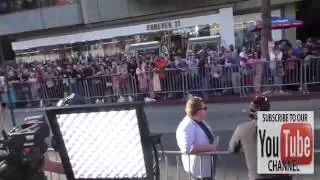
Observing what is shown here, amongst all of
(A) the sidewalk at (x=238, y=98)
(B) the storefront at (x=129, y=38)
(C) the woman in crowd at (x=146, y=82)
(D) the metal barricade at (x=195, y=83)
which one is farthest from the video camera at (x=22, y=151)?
(B) the storefront at (x=129, y=38)

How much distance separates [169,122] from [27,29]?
1995cm

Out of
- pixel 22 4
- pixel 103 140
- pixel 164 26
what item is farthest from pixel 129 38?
pixel 103 140

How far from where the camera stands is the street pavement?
22.2 feet

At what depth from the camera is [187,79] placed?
53.5ft

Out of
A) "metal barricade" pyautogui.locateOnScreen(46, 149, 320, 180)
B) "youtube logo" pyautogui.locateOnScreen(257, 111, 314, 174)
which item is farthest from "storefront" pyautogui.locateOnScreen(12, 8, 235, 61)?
"youtube logo" pyautogui.locateOnScreen(257, 111, 314, 174)

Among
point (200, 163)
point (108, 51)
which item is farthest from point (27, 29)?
point (200, 163)

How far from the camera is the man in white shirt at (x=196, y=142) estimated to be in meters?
5.14

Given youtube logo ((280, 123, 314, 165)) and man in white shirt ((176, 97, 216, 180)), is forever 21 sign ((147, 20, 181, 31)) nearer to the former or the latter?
man in white shirt ((176, 97, 216, 180))

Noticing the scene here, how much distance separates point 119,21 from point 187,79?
40.4 ft

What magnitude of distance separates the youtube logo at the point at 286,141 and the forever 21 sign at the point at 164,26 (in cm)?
2126

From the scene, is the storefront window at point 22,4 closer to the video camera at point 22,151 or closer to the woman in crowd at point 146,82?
the woman in crowd at point 146,82

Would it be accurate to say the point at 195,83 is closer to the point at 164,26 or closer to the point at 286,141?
the point at 164,26

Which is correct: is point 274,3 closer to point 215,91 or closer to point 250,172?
point 215,91

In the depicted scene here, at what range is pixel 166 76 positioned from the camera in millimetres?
16562
